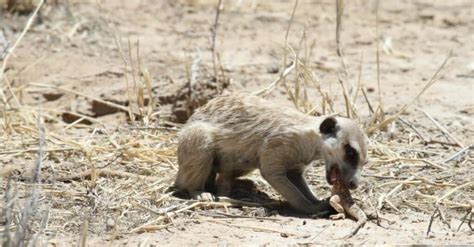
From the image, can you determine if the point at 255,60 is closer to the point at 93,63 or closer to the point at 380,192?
the point at 93,63

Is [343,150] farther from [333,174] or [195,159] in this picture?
[195,159]

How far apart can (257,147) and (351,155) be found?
79cm

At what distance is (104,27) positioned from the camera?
11805mm

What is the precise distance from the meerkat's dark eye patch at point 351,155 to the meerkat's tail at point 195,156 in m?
1.06

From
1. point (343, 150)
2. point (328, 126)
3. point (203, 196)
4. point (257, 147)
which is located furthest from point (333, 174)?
point (203, 196)

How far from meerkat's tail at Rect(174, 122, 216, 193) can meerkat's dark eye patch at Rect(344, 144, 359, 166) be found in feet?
3.49

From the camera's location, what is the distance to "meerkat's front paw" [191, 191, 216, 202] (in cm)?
695

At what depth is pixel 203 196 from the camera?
6992 millimetres

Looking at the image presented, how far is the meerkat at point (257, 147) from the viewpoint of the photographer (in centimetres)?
675

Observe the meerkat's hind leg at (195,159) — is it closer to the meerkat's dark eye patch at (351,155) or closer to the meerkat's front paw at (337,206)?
the meerkat's front paw at (337,206)

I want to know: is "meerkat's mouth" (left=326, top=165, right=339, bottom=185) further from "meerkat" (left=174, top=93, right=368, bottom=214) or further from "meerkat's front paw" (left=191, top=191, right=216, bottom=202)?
"meerkat's front paw" (left=191, top=191, right=216, bottom=202)

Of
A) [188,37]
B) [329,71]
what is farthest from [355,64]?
[188,37]

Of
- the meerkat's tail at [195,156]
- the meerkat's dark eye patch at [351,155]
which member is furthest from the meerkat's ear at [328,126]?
the meerkat's tail at [195,156]

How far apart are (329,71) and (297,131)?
3.86m
